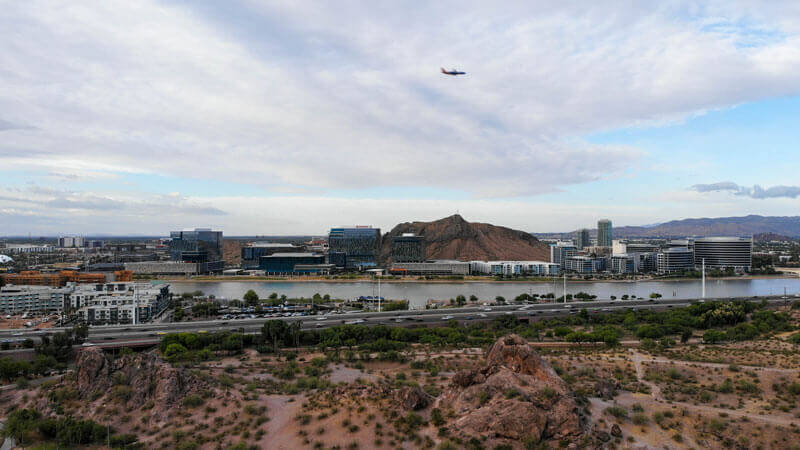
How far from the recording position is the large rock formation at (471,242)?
106m

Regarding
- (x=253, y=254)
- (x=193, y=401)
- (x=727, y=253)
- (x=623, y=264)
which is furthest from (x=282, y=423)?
(x=727, y=253)

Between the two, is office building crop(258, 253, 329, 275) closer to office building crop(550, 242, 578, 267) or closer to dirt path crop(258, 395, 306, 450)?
office building crop(550, 242, 578, 267)

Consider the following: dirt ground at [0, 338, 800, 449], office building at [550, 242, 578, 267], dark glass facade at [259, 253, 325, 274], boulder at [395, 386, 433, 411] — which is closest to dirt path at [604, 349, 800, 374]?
dirt ground at [0, 338, 800, 449]

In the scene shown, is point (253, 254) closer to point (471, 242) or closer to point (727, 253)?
point (471, 242)

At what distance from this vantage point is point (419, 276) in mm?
79125

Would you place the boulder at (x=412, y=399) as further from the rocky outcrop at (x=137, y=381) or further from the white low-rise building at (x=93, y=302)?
the white low-rise building at (x=93, y=302)

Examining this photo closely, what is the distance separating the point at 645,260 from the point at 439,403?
289 feet

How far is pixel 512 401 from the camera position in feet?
35.1

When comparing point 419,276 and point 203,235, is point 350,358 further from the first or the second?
point 203,235

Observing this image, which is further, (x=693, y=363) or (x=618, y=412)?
(x=693, y=363)

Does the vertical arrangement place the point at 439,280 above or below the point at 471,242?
below

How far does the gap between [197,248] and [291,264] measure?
20261 millimetres

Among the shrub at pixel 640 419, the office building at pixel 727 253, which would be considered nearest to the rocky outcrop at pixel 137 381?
the shrub at pixel 640 419

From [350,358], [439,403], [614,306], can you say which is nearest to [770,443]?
[439,403]
